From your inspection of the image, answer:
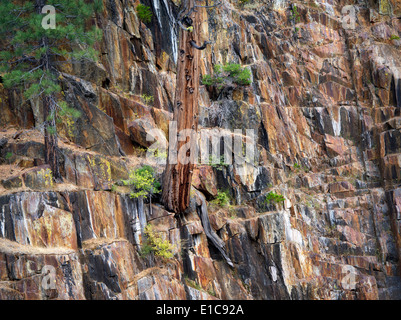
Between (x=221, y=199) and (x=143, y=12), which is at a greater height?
(x=143, y=12)

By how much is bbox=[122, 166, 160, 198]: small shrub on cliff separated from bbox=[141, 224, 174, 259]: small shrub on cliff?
1194 mm

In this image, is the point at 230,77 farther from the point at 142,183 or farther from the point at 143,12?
the point at 142,183

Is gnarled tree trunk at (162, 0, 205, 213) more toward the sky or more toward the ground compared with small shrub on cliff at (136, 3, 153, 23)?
more toward the ground

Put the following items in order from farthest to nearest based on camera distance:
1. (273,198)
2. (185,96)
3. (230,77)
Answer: (230,77) < (273,198) < (185,96)

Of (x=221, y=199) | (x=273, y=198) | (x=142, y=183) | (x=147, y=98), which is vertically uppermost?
(x=147, y=98)

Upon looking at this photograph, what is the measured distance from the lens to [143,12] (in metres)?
18.3

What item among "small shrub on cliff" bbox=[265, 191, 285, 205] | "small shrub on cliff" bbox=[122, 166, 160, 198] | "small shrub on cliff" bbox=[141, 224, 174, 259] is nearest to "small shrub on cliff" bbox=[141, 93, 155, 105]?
"small shrub on cliff" bbox=[122, 166, 160, 198]

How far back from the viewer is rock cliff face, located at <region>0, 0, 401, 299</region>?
10391mm

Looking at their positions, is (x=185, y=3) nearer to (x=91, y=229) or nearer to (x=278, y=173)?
(x=91, y=229)

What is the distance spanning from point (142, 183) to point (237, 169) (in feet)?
19.9

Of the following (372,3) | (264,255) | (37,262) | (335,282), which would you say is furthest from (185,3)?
(372,3)

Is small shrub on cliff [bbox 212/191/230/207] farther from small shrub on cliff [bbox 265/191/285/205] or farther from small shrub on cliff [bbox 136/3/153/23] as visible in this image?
small shrub on cliff [bbox 136/3/153/23]

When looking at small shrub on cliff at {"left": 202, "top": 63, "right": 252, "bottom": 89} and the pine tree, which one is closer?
the pine tree

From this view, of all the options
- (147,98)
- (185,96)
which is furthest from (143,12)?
(185,96)
